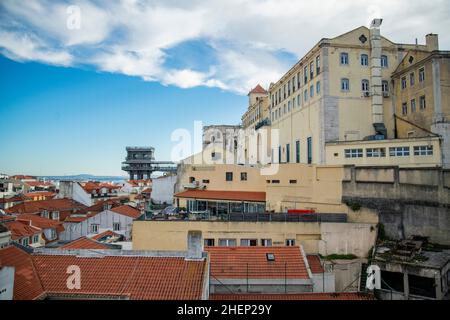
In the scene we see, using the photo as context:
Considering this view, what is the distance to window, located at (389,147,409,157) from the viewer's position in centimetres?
2286

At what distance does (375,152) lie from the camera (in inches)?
942

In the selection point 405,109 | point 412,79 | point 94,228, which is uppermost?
point 412,79

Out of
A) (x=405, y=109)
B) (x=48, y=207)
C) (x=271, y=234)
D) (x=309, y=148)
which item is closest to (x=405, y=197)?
(x=271, y=234)

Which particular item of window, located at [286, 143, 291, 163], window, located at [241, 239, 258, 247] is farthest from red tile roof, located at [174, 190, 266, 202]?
window, located at [286, 143, 291, 163]

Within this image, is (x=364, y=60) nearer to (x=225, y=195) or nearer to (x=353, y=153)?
(x=353, y=153)

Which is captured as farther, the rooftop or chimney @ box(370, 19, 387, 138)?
chimney @ box(370, 19, 387, 138)

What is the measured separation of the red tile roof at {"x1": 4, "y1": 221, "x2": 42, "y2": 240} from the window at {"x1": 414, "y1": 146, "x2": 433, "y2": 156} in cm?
3013

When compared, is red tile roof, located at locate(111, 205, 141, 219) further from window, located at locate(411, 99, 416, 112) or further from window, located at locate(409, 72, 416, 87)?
window, located at locate(409, 72, 416, 87)

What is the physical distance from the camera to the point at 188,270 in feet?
40.6

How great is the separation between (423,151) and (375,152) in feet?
10.2

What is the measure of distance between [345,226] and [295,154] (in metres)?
14.9
